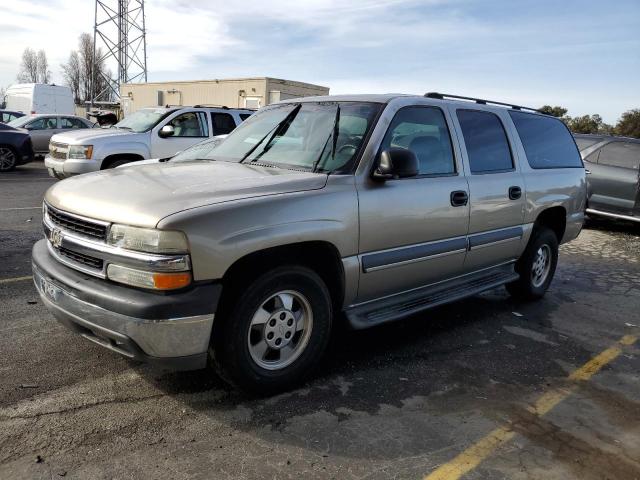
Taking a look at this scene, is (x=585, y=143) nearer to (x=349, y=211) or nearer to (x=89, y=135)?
(x=349, y=211)

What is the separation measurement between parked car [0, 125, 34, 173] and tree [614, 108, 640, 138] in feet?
90.6

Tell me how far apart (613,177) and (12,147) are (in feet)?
46.4

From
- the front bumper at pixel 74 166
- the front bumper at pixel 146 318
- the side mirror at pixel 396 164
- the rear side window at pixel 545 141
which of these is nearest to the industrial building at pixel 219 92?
the front bumper at pixel 74 166

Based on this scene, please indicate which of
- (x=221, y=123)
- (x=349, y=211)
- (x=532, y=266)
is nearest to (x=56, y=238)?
(x=349, y=211)

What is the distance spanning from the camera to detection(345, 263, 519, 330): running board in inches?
147

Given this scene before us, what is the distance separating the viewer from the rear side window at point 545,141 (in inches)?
209

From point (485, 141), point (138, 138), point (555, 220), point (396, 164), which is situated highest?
point (485, 141)

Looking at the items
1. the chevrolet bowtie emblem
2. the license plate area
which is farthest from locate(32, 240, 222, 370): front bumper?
the chevrolet bowtie emblem

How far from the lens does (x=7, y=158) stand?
1450cm

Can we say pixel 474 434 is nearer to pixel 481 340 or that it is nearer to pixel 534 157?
pixel 481 340

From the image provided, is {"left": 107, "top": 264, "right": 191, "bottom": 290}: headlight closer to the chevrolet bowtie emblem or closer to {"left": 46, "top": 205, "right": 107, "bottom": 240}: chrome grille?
{"left": 46, "top": 205, "right": 107, "bottom": 240}: chrome grille

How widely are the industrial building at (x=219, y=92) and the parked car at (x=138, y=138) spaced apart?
9294 millimetres

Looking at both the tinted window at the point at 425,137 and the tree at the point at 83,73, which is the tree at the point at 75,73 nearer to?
the tree at the point at 83,73

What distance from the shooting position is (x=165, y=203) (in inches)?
114
